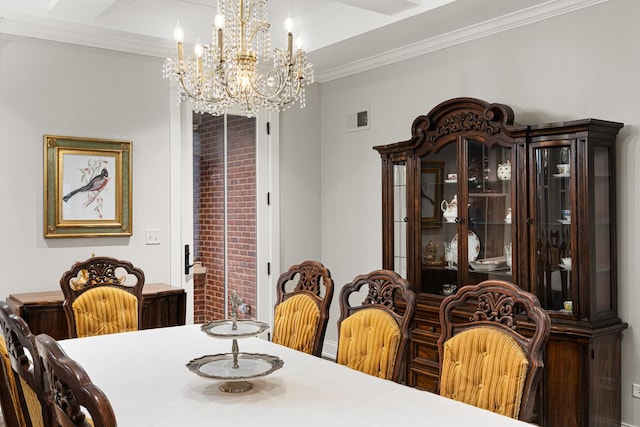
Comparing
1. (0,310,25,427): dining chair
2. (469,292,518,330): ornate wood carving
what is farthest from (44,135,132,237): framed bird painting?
(469,292,518,330): ornate wood carving

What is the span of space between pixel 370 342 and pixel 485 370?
59 centimetres

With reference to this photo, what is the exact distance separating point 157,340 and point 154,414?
107 cm

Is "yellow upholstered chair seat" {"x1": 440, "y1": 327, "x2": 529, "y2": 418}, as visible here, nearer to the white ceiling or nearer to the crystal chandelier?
the crystal chandelier

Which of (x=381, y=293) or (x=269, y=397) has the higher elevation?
Result: (x=381, y=293)

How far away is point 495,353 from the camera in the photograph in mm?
2137

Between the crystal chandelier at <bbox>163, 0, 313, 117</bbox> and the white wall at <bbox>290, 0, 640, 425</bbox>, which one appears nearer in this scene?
the crystal chandelier at <bbox>163, 0, 313, 117</bbox>

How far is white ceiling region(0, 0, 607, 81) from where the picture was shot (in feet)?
12.4

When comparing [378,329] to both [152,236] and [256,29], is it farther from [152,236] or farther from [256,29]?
[152,236]

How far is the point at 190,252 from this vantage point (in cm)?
480

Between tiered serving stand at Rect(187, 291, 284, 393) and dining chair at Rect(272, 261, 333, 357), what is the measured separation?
61 centimetres

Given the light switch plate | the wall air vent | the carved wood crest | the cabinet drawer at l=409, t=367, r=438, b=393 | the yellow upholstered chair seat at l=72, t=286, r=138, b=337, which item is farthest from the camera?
the wall air vent

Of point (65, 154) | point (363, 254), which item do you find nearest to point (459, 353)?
point (363, 254)

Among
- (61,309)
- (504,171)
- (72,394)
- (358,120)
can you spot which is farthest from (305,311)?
(358,120)

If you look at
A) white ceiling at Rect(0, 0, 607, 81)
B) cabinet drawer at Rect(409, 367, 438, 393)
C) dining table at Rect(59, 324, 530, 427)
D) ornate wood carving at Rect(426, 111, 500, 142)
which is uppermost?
white ceiling at Rect(0, 0, 607, 81)
